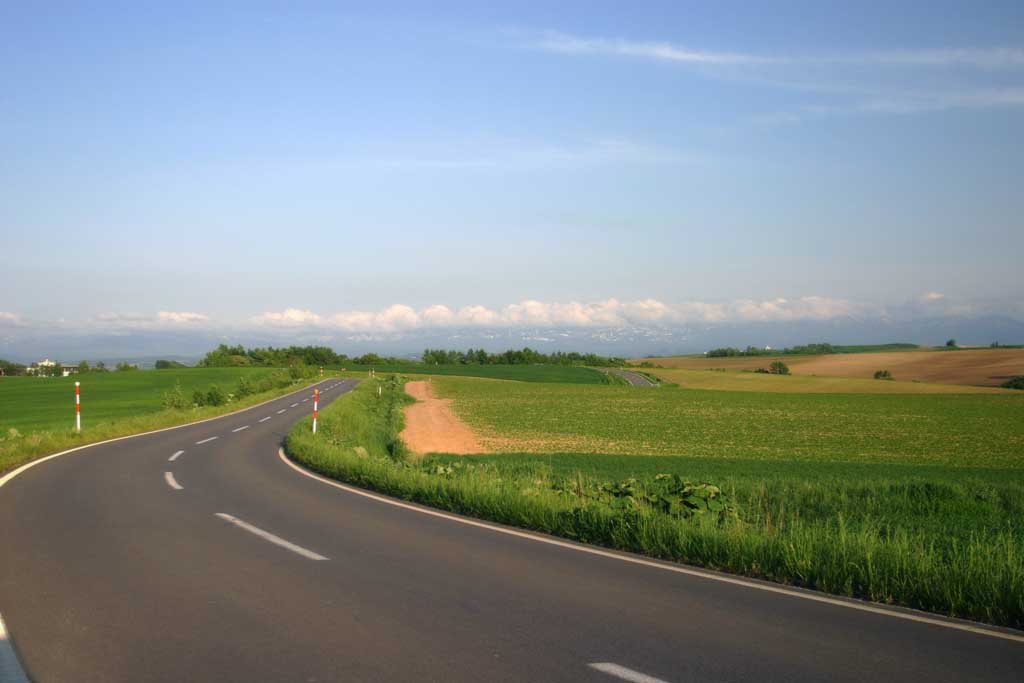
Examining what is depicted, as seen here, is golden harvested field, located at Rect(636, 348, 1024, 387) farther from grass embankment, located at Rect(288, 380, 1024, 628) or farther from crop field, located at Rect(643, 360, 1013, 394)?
grass embankment, located at Rect(288, 380, 1024, 628)

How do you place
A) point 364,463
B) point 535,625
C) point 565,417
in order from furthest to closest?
1. point 565,417
2. point 364,463
3. point 535,625

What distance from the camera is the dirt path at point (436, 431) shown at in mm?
28531

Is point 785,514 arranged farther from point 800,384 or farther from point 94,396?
point 800,384

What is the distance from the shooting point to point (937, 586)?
6484 millimetres

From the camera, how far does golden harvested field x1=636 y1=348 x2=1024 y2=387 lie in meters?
89.0

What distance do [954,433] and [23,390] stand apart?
70.3m

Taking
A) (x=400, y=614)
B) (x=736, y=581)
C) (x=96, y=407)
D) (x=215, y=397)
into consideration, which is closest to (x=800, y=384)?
(x=215, y=397)

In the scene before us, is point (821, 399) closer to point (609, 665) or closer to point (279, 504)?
point (279, 504)

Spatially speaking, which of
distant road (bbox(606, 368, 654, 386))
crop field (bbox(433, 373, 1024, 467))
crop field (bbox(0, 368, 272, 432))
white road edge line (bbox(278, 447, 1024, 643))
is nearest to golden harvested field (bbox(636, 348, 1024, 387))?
distant road (bbox(606, 368, 654, 386))

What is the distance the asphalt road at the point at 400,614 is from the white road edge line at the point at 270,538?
5 cm

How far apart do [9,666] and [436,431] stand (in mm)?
30524

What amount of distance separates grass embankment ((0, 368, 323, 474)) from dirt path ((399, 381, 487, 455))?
9.13 metres

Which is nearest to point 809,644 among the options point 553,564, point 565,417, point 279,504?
point 553,564

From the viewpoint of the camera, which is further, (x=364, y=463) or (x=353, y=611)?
(x=364, y=463)
